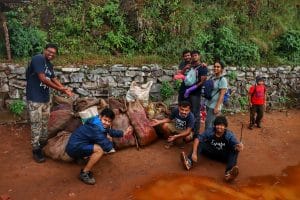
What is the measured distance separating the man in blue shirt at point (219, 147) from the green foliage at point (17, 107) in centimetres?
359

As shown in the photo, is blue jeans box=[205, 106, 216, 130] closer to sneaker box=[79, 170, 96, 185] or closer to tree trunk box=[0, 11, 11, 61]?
sneaker box=[79, 170, 96, 185]

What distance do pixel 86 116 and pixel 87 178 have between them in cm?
107

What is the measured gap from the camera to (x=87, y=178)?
546 cm

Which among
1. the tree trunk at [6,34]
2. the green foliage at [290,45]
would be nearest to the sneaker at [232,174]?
the tree trunk at [6,34]

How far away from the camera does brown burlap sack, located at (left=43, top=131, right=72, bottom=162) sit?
598 cm

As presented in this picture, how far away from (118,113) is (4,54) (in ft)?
10.6

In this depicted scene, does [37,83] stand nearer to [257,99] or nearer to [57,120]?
[57,120]

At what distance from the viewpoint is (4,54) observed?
27.2 feet

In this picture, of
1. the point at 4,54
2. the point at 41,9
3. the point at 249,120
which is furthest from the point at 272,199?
the point at 41,9

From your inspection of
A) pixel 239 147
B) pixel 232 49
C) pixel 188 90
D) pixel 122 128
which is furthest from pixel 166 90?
pixel 239 147

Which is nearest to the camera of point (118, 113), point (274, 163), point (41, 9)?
point (274, 163)

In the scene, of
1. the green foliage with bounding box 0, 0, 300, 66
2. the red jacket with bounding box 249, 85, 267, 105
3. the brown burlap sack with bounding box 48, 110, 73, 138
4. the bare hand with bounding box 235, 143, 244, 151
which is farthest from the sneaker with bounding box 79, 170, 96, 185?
the red jacket with bounding box 249, 85, 267, 105

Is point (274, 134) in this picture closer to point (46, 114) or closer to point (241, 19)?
point (241, 19)

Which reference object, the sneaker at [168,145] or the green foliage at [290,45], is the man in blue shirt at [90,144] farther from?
the green foliage at [290,45]
